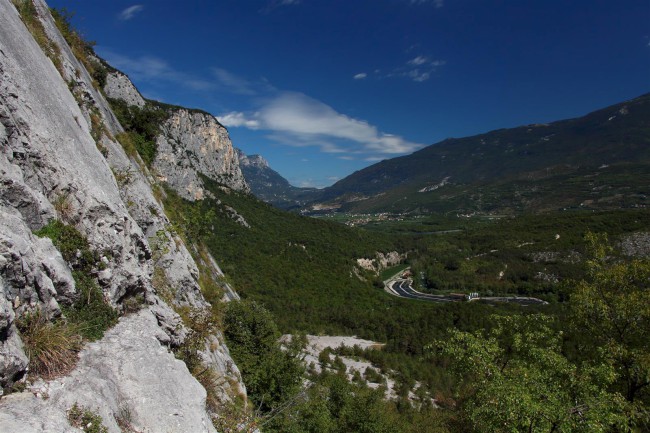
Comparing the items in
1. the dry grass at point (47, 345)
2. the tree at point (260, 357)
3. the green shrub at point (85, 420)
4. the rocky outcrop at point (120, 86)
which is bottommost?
the tree at point (260, 357)

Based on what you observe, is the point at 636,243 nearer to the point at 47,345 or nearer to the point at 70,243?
the point at 70,243

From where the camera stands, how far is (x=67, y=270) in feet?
22.3

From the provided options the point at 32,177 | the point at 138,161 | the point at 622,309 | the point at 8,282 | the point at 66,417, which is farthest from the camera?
the point at 138,161

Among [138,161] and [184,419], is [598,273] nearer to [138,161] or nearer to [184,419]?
[184,419]

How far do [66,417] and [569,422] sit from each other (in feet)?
36.7

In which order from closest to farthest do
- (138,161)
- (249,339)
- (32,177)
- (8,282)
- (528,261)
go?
(8,282), (32,177), (138,161), (249,339), (528,261)

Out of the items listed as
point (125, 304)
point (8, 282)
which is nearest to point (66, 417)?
point (8, 282)

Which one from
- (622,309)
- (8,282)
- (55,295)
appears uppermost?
(8,282)

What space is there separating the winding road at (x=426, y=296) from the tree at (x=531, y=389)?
102 meters

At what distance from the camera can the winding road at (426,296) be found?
111m

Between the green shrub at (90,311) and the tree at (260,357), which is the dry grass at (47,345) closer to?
the green shrub at (90,311)

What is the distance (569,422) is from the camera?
9.27 metres

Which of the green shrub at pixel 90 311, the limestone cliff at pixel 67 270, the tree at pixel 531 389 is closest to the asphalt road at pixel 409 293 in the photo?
the tree at pixel 531 389

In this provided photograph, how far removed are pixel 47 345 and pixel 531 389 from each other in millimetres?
11945
